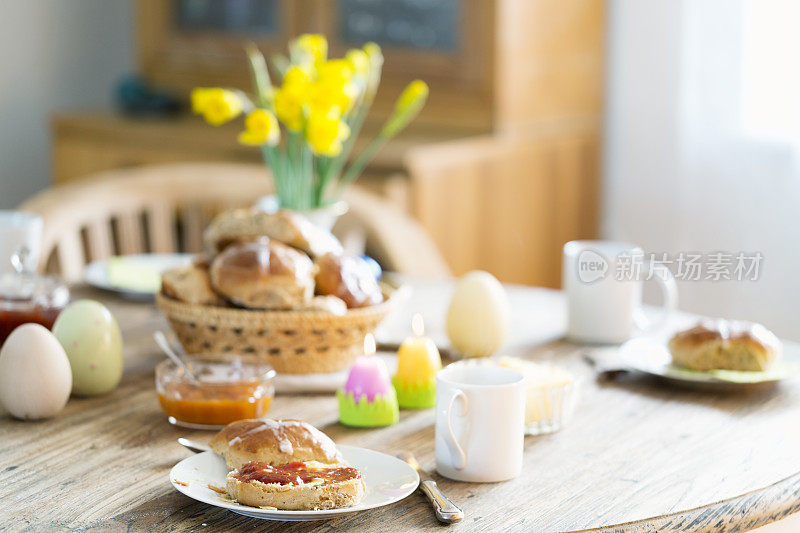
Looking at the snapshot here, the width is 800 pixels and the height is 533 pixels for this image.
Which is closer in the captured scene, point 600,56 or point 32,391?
point 32,391

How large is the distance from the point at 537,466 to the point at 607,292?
0.44 metres

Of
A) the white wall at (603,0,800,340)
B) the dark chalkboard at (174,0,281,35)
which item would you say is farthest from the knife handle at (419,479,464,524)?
the dark chalkboard at (174,0,281,35)

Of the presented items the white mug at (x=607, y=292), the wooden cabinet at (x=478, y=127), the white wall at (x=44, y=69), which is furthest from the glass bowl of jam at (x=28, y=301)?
the white wall at (x=44, y=69)

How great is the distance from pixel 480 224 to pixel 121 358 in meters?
1.47

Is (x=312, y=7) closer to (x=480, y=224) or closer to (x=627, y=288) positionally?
(x=480, y=224)

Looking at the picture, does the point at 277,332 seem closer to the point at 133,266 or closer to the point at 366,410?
the point at 366,410

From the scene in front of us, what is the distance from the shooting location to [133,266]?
159cm

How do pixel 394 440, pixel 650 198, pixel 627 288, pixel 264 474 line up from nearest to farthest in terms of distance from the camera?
1. pixel 264 474
2. pixel 394 440
3. pixel 627 288
4. pixel 650 198

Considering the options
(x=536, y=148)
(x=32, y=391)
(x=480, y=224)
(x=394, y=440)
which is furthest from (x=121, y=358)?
(x=536, y=148)

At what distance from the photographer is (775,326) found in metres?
2.44

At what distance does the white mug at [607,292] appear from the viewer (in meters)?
1.30

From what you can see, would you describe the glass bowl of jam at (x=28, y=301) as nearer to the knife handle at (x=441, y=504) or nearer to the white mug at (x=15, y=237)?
the white mug at (x=15, y=237)

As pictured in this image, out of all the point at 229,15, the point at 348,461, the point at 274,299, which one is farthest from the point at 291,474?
the point at 229,15

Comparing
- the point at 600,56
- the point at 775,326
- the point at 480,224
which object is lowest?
the point at 775,326
